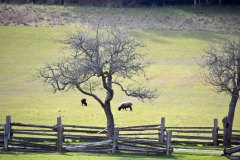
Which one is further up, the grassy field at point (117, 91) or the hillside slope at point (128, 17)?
the hillside slope at point (128, 17)

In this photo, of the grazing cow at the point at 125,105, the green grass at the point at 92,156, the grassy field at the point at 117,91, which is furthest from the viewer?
the grazing cow at the point at 125,105

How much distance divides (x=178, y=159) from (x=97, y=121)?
13123 millimetres

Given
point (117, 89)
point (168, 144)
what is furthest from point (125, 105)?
point (168, 144)

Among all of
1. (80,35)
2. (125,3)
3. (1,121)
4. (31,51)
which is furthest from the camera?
(125,3)

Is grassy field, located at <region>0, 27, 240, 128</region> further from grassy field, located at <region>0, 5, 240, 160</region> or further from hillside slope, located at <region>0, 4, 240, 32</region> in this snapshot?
hillside slope, located at <region>0, 4, 240, 32</region>

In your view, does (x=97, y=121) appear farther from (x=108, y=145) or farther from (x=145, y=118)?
(x=108, y=145)

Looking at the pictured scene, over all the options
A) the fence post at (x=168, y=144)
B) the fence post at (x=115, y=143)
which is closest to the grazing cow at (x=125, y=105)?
the fence post at (x=115, y=143)

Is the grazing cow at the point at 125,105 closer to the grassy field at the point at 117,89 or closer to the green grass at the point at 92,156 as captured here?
the grassy field at the point at 117,89

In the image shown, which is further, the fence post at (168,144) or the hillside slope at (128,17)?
the hillside slope at (128,17)

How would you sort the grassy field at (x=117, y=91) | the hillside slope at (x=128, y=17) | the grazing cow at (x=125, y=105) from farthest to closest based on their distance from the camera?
the hillside slope at (x=128, y=17) < the grazing cow at (x=125, y=105) < the grassy field at (x=117, y=91)

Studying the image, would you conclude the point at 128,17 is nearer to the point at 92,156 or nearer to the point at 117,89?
the point at 117,89

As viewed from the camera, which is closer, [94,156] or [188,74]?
[94,156]

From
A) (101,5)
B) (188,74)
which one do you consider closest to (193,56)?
(188,74)

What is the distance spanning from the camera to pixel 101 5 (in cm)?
9394
